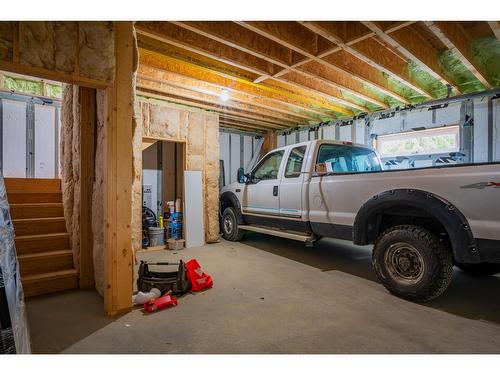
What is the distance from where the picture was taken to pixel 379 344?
7.04ft

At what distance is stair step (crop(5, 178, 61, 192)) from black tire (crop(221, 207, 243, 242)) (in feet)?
10.9

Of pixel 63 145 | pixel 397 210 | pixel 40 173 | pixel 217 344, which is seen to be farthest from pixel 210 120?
pixel 217 344

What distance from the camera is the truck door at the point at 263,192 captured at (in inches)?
198

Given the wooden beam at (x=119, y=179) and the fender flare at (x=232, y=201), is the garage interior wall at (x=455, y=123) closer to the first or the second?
the fender flare at (x=232, y=201)

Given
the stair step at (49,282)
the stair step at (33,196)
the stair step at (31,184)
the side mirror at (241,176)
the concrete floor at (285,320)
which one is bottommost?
the concrete floor at (285,320)

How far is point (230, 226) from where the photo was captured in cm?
636

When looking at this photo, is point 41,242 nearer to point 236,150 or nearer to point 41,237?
point 41,237

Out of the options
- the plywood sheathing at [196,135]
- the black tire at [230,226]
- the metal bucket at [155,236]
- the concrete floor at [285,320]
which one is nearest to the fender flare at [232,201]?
the black tire at [230,226]

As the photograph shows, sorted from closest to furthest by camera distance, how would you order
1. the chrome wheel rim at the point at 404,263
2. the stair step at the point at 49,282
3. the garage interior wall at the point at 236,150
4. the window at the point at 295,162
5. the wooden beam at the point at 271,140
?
the chrome wheel rim at the point at 404,263 < the stair step at the point at 49,282 < the window at the point at 295,162 < the garage interior wall at the point at 236,150 < the wooden beam at the point at 271,140

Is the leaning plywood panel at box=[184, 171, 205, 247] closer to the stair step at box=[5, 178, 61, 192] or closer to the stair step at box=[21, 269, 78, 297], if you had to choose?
the stair step at box=[5, 178, 61, 192]

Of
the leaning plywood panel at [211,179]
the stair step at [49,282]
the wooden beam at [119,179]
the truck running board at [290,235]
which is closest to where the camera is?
the wooden beam at [119,179]

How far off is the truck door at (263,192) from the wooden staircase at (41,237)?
3133mm

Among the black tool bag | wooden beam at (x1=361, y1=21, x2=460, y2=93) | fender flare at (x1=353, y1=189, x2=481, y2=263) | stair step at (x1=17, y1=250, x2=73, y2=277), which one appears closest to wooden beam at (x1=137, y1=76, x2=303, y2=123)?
stair step at (x1=17, y1=250, x2=73, y2=277)

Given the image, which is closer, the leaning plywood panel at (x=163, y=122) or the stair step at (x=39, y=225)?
the stair step at (x=39, y=225)
